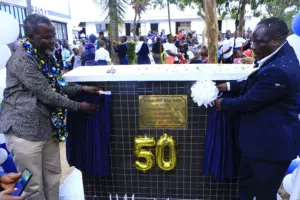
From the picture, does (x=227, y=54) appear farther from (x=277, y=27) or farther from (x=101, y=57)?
(x=277, y=27)

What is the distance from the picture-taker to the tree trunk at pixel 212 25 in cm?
371

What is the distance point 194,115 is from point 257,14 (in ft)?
61.8

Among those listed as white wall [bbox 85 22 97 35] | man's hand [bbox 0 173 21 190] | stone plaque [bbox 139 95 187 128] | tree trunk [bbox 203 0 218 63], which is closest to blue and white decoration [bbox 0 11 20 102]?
man's hand [bbox 0 173 21 190]

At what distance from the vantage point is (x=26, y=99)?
206cm

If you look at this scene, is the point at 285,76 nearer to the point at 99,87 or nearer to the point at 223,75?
the point at 223,75

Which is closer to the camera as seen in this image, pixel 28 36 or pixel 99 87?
pixel 28 36

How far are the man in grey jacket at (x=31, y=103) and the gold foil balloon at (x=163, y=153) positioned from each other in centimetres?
85

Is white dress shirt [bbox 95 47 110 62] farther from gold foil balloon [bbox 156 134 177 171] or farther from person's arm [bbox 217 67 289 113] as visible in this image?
person's arm [bbox 217 67 289 113]

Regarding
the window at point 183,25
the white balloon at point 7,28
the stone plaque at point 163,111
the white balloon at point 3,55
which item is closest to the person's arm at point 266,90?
the stone plaque at point 163,111

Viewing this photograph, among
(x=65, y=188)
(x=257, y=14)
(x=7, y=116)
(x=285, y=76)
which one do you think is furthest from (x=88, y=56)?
(x=257, y=14)

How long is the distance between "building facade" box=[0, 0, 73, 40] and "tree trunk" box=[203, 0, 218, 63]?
11996 mm

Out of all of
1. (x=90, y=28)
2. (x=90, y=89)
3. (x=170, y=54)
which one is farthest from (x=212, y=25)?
(x=90, y=28)

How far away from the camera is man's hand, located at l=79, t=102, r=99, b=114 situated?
224cm

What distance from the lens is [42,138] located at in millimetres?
2180
